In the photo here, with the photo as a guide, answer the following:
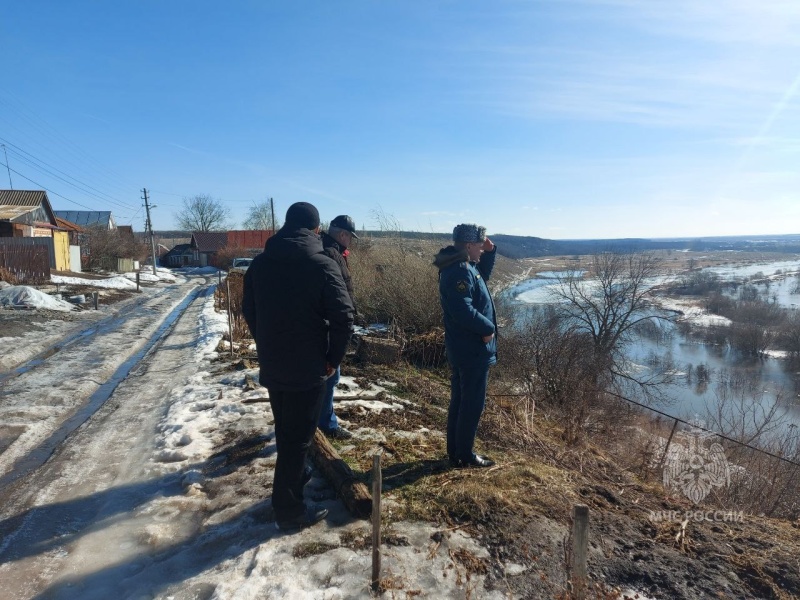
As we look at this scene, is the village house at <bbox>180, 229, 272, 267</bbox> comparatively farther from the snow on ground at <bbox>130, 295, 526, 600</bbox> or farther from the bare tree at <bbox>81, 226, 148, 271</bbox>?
the snow on ground at <bbox>130, 295, 526, 600</bbox>

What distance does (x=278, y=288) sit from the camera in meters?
2.94

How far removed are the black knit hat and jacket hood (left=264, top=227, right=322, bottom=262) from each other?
0.16 feet

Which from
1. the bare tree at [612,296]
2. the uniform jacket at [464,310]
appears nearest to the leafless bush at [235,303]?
the uniform jacket at [464,310]

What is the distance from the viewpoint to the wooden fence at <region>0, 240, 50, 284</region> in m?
21.7

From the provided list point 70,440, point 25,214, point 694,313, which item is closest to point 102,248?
point 25,214

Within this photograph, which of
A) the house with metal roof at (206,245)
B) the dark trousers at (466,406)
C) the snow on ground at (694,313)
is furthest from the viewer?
the house with metal roof at (206,245)

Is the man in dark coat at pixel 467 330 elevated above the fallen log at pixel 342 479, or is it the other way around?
the man in dark coat at pixel 467 330

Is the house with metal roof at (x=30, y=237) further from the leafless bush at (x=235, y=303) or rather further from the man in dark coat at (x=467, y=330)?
the man in dark coat at (x=467, y=330)

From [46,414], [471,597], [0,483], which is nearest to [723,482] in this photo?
[471,597]

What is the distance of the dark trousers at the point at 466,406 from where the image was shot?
3.79 metres

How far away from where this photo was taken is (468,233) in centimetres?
384

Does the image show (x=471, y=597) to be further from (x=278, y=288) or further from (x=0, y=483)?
(x=0, y=483)

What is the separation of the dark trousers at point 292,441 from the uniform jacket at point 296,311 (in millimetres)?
108

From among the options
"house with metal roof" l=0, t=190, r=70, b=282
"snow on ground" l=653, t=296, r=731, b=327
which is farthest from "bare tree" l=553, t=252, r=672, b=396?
"house with metal roof" l=0, t=190, r=70, b=282
